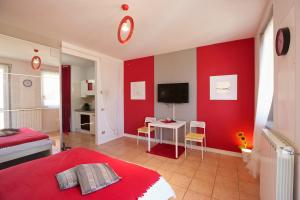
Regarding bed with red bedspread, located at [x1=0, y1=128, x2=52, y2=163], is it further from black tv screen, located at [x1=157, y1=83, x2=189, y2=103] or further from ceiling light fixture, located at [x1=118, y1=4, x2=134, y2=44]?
black tv screen, located at [x1=157, y1=83, x2=189, y2=103]

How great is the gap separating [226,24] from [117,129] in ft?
12.7

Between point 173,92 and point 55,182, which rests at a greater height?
point 173,92

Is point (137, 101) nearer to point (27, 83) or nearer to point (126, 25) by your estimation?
point (27, 83)

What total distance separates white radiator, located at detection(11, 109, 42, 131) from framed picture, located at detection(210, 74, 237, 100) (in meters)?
3.73

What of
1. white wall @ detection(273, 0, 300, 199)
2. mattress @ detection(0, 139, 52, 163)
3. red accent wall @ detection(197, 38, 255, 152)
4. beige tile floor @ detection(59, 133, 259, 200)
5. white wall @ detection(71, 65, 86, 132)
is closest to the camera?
white wall @ detection(273, 0, 300, 199)

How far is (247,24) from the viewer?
238cm

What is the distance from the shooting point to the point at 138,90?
445 centimetres

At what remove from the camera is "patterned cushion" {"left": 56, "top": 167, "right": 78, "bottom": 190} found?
1.13 metres

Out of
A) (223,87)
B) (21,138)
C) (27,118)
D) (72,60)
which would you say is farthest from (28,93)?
(223,87)

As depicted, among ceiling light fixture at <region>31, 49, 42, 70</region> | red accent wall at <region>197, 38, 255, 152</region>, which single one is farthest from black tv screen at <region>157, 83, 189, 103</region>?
ceiling light fixture at <region>31, 49, 42, 70</region>

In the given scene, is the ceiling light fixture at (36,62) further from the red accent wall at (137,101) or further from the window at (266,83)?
the window at (266,83)

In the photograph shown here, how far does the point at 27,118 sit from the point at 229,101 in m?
4.11

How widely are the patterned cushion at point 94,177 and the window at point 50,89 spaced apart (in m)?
2.34

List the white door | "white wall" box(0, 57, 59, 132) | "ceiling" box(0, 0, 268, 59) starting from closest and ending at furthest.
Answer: "ceiling" box(0, 0, 268, 59) < the white door < "white wall" box(0, 57, 59, 132)
